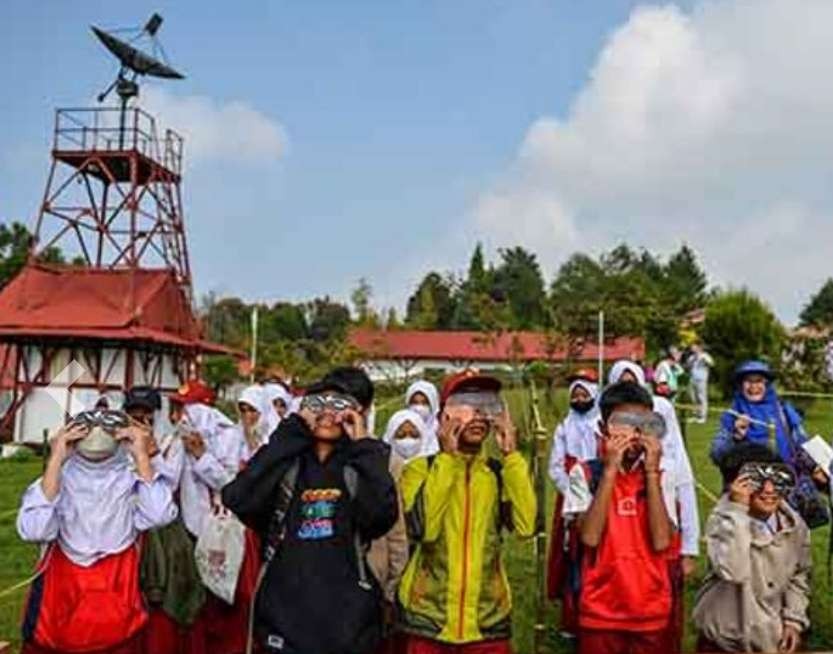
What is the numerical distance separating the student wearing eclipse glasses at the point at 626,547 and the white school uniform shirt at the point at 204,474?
7.28 ft

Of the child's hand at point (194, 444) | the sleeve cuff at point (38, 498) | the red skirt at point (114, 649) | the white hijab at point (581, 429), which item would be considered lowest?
the red skirt at point (114, 649)

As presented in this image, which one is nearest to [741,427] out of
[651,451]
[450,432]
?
[651,451]

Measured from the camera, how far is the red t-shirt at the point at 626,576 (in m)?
3.92

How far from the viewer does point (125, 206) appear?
2581 centimetres

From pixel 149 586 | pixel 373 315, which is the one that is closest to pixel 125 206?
pixel 373 315

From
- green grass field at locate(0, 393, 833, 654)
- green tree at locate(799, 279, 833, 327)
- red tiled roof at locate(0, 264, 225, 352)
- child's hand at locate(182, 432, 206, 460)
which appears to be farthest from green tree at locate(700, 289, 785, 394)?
green tree at locate(799, 279, 833, 327)

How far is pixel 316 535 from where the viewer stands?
11.7 feet

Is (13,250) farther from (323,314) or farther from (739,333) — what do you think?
(739,333)

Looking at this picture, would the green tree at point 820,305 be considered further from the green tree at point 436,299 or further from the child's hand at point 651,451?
the child's hand at point 651,451

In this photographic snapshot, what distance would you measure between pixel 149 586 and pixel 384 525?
1.64 metres

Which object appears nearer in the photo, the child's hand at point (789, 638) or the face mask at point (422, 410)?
the child's hand at point (789, 638)

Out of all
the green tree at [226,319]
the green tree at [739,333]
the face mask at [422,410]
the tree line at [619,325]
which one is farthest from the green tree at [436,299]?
the face mask at [422,410]

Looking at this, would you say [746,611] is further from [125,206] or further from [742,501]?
[125,206]

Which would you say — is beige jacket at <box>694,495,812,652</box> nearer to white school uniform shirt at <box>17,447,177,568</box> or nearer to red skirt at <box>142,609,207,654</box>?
white school uniform shirt at <box>17,447,177,568</box>
